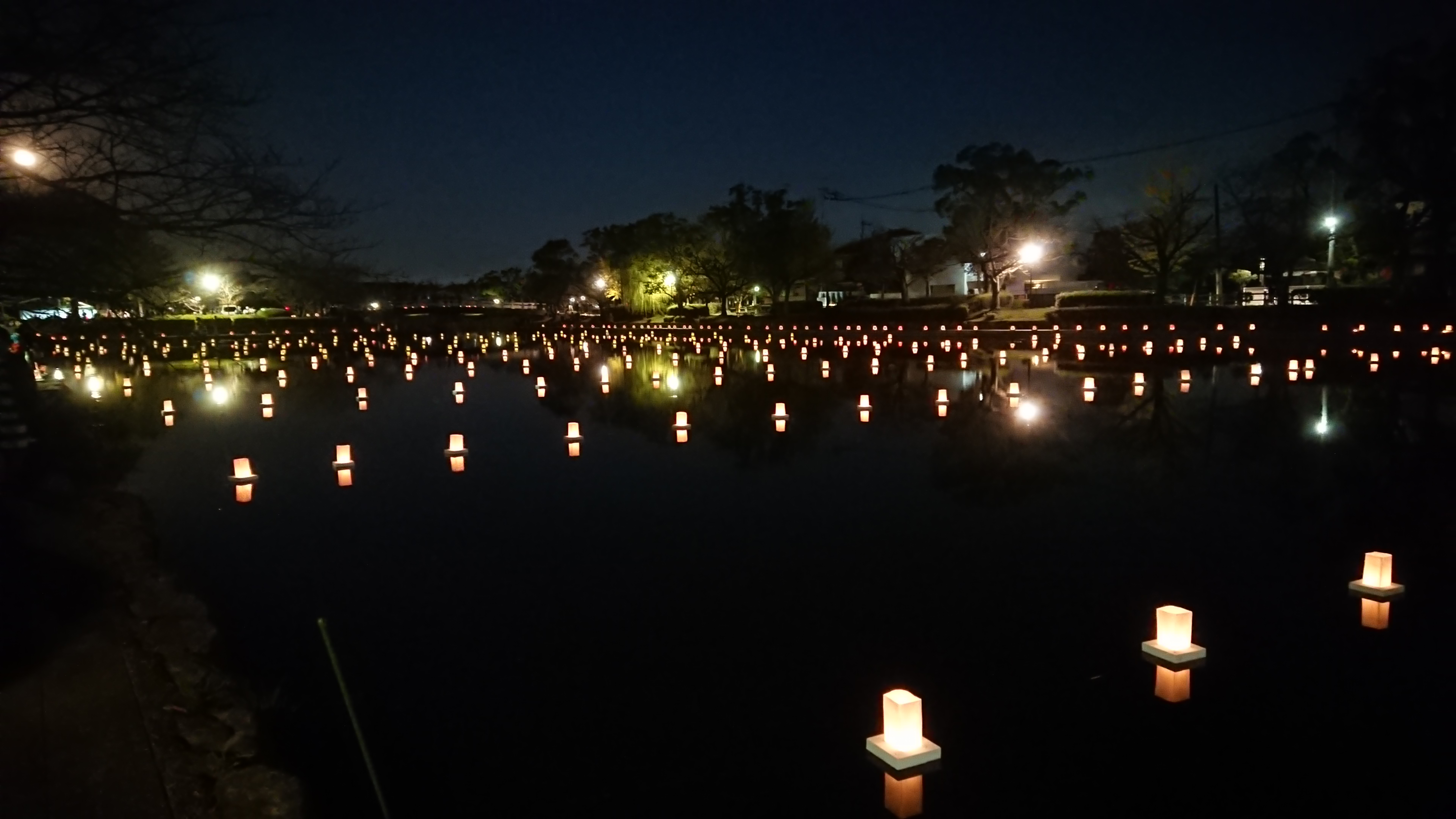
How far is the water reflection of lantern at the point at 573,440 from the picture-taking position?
43.2 ft

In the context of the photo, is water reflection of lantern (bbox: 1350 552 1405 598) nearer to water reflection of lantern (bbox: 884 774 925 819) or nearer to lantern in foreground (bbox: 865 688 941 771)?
lantern in foreground (bbox: 865 688 941 771)

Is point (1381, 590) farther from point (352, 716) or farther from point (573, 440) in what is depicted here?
point (573, 440)

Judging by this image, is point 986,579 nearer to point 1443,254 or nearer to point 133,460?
point 133,460

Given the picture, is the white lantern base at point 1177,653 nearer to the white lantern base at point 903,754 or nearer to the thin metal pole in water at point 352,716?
the white lantern base at point 903,754

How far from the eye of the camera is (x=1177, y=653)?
17.8 ft

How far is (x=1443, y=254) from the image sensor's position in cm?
3256

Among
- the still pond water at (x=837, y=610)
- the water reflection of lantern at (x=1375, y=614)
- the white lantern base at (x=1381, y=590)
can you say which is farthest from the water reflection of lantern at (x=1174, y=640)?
the white lantern base at (x=1381, y=590)

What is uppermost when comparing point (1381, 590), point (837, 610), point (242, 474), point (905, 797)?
point (242, 474)

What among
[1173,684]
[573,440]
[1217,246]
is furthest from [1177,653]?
[1217,246]

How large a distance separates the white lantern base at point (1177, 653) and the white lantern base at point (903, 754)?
5.76 feet

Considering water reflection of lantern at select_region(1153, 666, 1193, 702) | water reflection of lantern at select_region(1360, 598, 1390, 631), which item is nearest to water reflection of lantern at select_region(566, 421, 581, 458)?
water reflection of lantern at select_region(1153, 666, 1193, 702)

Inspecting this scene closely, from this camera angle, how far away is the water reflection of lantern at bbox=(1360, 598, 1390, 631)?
19.5 feet

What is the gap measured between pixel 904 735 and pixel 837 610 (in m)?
2.15

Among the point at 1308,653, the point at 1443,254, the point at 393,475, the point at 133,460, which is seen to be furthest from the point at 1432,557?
the point at 1443,254
